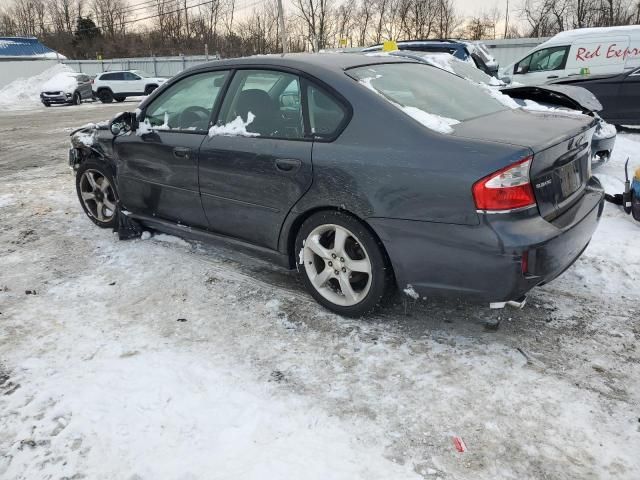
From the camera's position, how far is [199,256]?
14.3 feet

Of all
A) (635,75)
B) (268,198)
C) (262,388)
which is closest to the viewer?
(262,388)

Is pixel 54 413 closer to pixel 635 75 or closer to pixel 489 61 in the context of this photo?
pixel 635 75

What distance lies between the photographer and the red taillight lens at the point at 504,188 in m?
2.51

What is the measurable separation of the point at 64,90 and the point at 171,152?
2361 cm

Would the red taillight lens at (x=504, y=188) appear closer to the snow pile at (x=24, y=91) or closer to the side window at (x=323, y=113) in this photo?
the side window at (x=323, y=113)

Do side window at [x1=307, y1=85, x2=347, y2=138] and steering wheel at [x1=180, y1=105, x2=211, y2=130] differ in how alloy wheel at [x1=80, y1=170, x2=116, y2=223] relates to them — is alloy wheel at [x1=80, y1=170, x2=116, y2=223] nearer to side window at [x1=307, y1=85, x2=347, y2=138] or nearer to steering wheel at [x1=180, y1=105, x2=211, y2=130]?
steering wheel at [x1=180, y1=105, x2=211, y2=130]

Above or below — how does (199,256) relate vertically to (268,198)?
below

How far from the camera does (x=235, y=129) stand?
354 centimetres

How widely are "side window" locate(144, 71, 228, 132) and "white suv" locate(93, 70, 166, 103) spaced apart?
23.5 meters

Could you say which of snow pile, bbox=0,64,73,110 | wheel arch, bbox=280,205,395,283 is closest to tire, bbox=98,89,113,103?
snow pile, bbox=0,64,73,110

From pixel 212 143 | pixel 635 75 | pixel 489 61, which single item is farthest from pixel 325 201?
pixel 489 61

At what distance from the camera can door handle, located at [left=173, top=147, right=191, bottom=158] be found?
12.4ft

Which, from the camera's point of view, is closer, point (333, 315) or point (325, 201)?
Result: point (325, 201)

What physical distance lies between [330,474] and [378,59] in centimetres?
273
